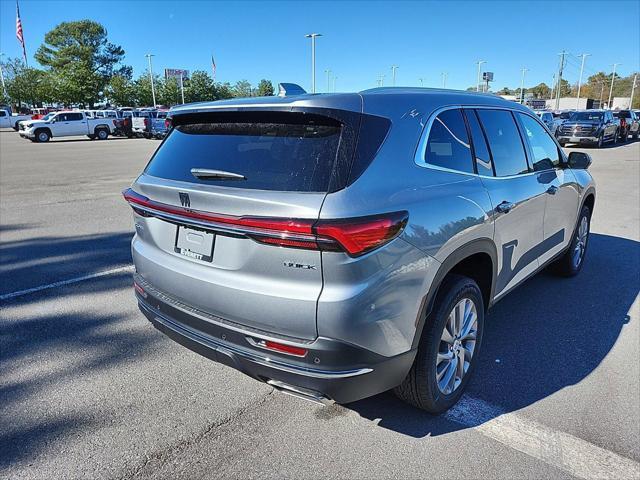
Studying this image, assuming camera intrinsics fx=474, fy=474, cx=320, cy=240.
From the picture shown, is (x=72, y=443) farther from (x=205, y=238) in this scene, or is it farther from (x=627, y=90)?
(x=627, y=90)

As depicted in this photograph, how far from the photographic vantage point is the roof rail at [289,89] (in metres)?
2.98

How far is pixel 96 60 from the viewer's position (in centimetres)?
8794

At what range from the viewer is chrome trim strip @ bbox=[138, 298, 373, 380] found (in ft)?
7.24

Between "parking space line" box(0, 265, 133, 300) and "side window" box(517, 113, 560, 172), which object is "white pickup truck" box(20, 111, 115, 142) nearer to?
"parking space line" box(0, 265, 133, 300)

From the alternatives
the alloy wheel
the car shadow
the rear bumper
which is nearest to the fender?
the rear bumper

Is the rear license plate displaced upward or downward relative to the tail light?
downward

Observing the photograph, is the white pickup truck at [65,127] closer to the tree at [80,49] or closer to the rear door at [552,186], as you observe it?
the rear door at [552,186]

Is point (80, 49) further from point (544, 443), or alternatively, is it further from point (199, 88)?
point (544, 443)

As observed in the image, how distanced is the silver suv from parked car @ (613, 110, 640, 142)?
Answer: 33.4 m

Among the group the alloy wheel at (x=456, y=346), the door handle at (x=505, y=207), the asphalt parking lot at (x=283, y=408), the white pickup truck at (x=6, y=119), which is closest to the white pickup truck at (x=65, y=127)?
the white pickup truck at (x=6, y=119)

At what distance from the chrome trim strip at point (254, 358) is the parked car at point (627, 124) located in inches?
1359

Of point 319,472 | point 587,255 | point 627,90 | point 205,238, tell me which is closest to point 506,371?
point 319,472

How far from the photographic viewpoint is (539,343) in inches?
151

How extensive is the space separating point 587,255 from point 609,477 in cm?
453
